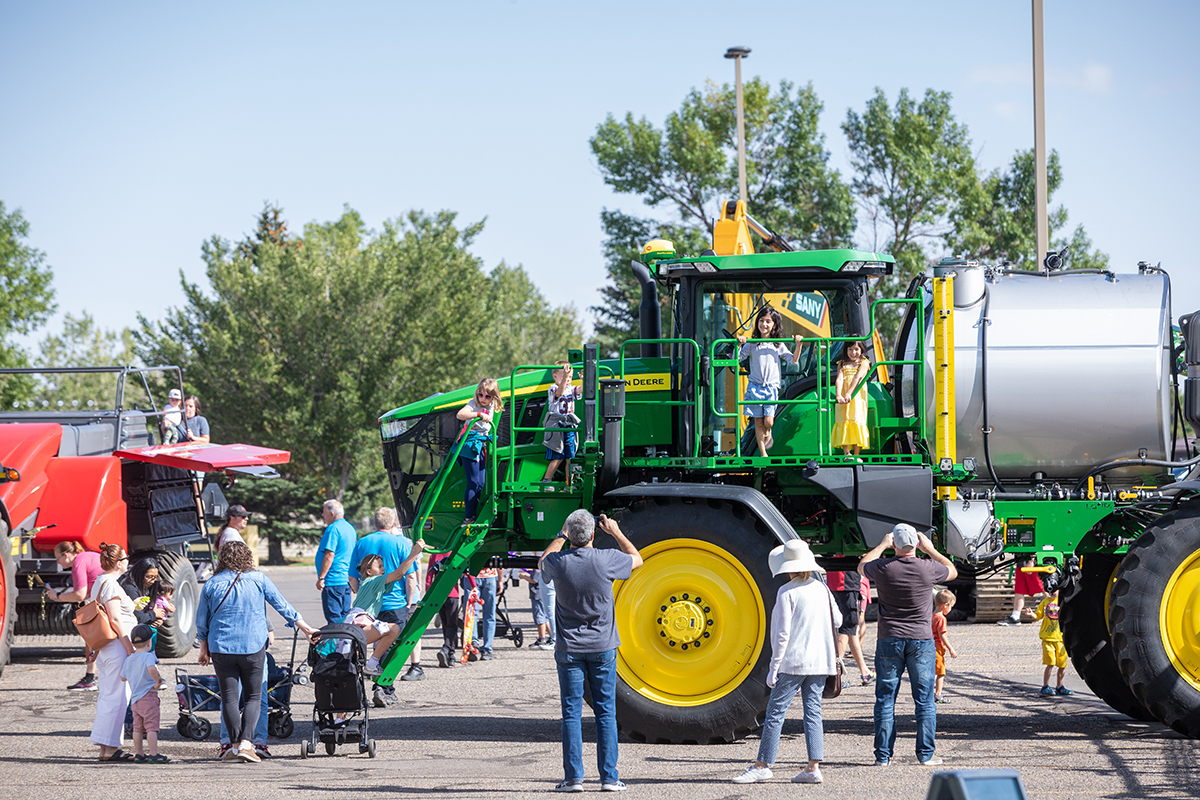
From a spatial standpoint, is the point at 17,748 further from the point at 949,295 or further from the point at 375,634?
the point at 949,295

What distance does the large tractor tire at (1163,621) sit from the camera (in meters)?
8.74

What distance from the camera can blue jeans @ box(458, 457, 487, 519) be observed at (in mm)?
10008

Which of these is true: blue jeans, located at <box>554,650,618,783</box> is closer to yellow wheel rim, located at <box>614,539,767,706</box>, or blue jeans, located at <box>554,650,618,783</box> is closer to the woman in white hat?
the woman in white hat

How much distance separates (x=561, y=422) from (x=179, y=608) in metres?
7.10

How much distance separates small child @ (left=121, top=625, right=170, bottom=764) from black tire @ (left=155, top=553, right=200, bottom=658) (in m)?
5.32

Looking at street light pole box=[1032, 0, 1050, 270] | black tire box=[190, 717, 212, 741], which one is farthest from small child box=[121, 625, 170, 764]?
street light pole box=[1032, 0, 1050, 270]

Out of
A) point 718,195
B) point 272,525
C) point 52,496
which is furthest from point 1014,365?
point 272,525

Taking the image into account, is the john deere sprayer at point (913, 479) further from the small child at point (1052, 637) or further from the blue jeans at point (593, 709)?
the blue jeans at point (593, 709)

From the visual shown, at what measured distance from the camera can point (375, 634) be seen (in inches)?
420

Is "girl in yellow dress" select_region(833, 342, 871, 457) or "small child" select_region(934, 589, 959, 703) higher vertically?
"girl in yellow dress" select_region(833, 342, 871, 457)

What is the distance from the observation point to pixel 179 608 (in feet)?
47.8

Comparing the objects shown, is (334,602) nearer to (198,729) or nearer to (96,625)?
(198,729)

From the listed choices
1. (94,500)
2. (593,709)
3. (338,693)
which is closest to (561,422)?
(338,693)

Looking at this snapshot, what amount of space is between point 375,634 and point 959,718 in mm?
5069
